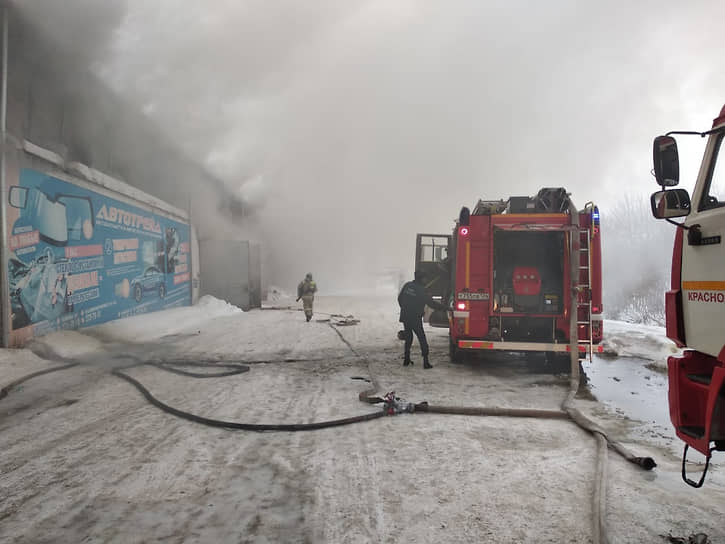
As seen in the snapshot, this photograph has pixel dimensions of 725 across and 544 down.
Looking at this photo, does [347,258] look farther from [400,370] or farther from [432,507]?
[432,507]

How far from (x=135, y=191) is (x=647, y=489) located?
1322cm

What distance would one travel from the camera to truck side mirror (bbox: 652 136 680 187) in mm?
2854

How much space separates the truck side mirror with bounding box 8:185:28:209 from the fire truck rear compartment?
8.18 metres

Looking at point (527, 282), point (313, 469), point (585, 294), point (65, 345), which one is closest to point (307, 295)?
point (65, 345)

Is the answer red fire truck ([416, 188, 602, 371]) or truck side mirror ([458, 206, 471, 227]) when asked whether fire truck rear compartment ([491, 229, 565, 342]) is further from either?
truck side mirror ([458, 206, 471, 227])

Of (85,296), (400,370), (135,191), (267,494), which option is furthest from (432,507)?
(135,191)

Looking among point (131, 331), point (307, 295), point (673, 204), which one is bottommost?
point (131, 331)

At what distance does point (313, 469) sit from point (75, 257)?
856cm

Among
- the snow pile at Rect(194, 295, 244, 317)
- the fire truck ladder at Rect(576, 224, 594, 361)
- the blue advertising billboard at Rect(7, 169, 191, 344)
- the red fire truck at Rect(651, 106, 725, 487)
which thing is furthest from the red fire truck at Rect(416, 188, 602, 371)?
the snow pile at Rect(194, 295, 244, 317)

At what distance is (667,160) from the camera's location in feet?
9.40

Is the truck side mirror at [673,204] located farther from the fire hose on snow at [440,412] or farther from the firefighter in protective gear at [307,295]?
the firefighter in protective gear at [307,295]

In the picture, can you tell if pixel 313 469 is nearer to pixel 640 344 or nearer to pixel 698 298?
pixel 698 298

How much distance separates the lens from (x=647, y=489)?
3137 mm

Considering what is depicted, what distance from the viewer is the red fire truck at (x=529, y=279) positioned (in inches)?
263
